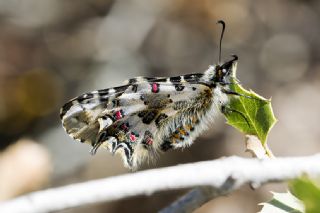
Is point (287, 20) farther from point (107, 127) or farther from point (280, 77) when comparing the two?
point (107, 127)

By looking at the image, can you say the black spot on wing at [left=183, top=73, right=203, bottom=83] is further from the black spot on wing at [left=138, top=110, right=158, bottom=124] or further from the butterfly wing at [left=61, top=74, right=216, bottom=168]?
the black spot on wing at [left=138, top=110, right=158, bottom=124]

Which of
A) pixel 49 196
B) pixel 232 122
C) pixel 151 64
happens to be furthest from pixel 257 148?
pixel 151 64

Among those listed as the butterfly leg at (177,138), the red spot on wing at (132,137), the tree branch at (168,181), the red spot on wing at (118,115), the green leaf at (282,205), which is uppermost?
the red spot on wing at (118,115)

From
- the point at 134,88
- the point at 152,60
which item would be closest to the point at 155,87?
the point at 134,88

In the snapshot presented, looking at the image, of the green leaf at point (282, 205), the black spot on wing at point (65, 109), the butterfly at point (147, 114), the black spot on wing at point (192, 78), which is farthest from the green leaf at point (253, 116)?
the black spot on wing at point (65, 109)

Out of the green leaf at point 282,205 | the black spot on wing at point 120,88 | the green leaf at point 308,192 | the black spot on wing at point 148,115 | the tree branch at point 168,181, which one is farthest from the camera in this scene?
the black spot on wing at point 120,88

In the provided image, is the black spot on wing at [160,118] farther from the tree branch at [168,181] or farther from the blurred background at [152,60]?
the blurred background at [152,60]

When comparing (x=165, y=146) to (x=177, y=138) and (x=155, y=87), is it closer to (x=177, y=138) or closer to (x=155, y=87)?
(x=177, y=138)
